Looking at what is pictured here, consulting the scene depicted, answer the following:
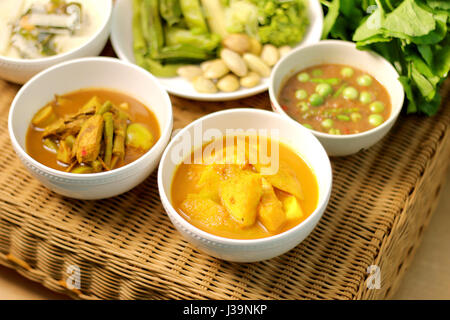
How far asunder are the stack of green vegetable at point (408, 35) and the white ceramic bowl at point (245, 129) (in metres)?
0.47

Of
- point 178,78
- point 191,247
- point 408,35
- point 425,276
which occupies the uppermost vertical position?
point 408,35

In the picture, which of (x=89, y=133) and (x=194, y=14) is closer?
(x=89, y=133)

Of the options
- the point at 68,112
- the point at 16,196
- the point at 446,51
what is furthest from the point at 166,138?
the point at 446,51

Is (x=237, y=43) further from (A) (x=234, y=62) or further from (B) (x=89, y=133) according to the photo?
(B) (x=89, y=133)

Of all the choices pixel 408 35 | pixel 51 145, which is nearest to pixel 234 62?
pixel 408 35

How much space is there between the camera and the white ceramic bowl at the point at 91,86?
1581mm

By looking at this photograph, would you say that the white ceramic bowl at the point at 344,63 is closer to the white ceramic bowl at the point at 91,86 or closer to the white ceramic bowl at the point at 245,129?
the white ceramic bowl at the point at 245,129

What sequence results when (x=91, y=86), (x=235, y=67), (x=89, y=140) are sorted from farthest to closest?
(x=235, y=67)
(x=91, y=86)
(x=89, y=140)

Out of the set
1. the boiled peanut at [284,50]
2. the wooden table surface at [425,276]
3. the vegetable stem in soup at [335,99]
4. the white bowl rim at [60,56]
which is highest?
the white bowl rim at [60,56]

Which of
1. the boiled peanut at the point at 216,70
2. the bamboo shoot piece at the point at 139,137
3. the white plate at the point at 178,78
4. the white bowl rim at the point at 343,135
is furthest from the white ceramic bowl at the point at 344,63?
the bamboo shoot piece at the point at 139,137

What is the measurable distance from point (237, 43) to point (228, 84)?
0.18 m

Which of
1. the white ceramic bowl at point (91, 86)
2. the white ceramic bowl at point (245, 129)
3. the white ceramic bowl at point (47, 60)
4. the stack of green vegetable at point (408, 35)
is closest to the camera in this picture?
the white ceramic bowl at point (245, 129)

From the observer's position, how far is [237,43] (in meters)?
2.06

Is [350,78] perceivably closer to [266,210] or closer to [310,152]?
[310,152]
